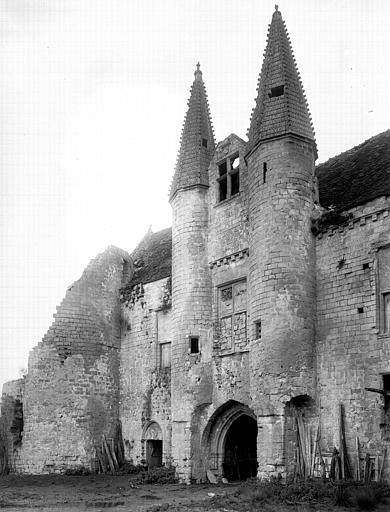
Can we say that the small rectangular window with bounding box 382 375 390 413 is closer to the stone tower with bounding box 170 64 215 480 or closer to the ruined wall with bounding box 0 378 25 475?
the stone tower with bounding box 170 64 215 480

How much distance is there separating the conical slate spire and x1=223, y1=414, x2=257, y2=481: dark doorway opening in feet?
26.0

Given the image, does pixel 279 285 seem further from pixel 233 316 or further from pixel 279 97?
pixel 279 97

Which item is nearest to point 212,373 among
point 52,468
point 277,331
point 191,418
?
point 191,418

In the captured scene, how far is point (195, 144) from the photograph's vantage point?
888 inches

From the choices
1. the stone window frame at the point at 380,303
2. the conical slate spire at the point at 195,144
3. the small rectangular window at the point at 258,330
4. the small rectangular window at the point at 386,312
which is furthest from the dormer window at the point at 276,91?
the small rectangular window at the point at 386,312

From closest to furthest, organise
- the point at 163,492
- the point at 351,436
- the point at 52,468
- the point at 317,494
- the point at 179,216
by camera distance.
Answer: the point at 317,494 → the point at 351,436 → the point at 163,492 → the point at 179,216 → the point at 52,468

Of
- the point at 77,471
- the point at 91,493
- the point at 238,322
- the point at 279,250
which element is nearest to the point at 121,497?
the point at 91,493

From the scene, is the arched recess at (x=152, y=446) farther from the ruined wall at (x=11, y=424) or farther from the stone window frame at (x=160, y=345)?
the ruined wall at (x=11, y=424)

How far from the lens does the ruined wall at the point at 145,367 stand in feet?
76.4

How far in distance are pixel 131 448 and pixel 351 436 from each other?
424 inches

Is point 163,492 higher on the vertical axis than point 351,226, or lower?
lower

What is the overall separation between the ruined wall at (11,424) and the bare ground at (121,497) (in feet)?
4.52

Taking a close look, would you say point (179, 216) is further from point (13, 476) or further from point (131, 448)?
point (13, 476)

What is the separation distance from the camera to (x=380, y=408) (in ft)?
Answer: 49.9
